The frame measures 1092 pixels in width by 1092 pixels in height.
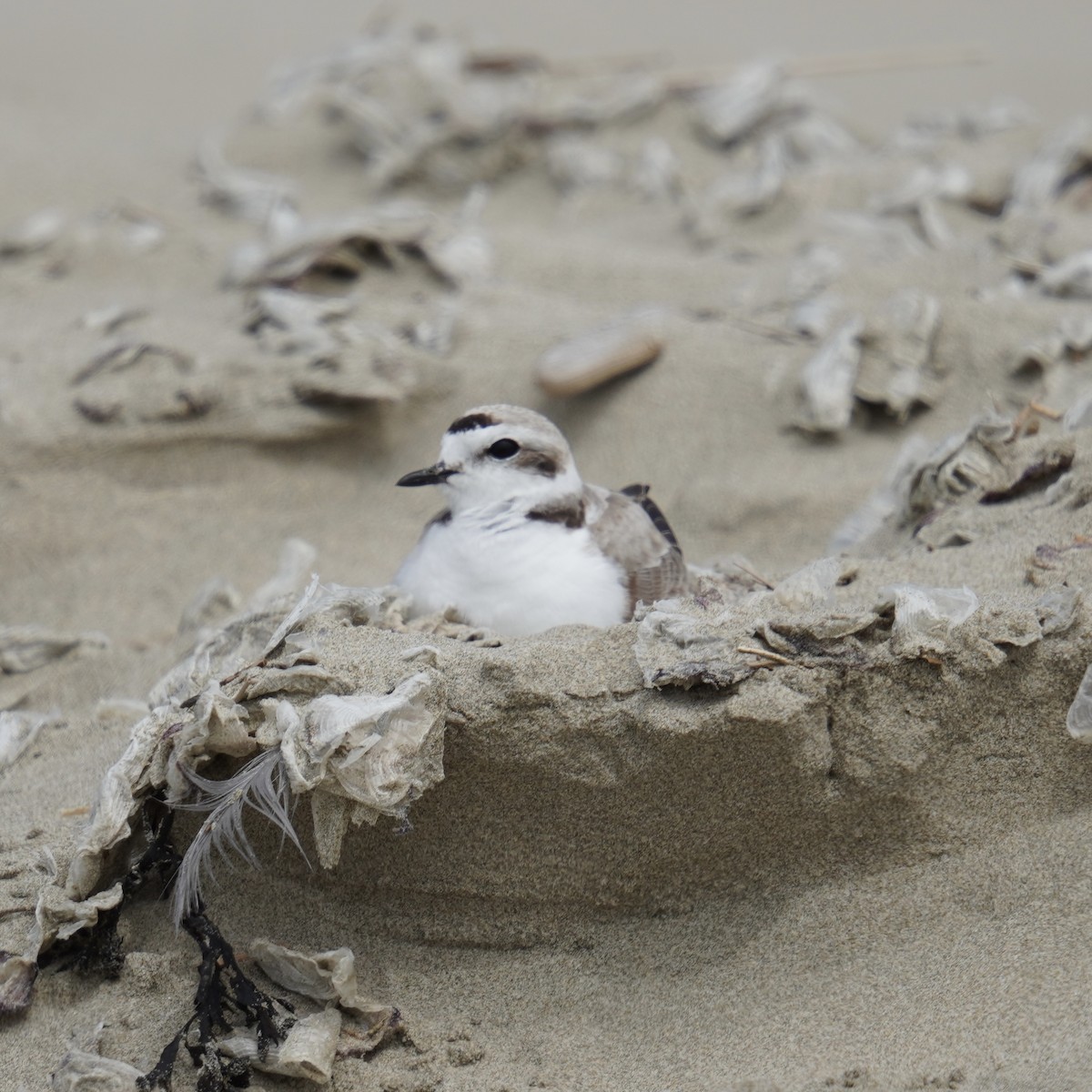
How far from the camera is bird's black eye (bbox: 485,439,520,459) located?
12.1 ft

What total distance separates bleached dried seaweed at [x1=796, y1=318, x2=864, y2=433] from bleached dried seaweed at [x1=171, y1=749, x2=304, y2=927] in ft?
9.31

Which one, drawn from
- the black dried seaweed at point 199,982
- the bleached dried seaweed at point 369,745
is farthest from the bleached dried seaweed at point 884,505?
the black dried seaweed at point 199,982

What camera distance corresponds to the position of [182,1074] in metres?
2.26

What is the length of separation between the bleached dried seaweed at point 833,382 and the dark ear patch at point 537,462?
1.46 m

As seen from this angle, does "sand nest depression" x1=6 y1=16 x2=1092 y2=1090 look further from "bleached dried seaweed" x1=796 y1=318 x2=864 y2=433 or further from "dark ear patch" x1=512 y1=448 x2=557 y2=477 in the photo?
"dark ear patch" x1=512 y1=448 x2=557 y2=477

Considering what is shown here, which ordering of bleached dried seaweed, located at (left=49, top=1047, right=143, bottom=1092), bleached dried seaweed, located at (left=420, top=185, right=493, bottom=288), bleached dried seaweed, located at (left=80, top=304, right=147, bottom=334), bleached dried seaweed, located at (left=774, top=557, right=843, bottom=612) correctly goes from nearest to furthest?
bleached dried seaweed, located at (left=49, top=1047, right=143, bottom=1092) < bleached dried seaweed, located at (left=774, top=557, right=843, bottom=612) < bleached dried seaweed, located at (left=80, top=304, right=147, bottom=334) < bleached dried seaweed, located at (left=420, top=185, right=493, bottom=288)

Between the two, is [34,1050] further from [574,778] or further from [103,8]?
[103,8]

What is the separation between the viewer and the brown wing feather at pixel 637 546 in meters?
3.56

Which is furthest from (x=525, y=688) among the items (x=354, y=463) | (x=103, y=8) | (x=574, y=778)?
(x=103, y=8)

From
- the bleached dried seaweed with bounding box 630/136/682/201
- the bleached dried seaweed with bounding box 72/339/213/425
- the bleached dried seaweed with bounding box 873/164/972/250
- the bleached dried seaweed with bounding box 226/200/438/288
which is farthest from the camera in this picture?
the bleached dried seaweed with bounding box 630/136/682/201

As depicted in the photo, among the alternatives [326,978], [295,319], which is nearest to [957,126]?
[295,319]

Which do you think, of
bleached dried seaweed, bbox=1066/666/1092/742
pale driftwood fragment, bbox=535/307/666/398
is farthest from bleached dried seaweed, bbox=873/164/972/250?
bleached dried seaweed, bbox=1066/666/1092/742

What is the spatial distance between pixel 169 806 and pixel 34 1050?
0.48m

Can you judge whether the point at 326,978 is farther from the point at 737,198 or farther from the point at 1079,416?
the point at 737,198
